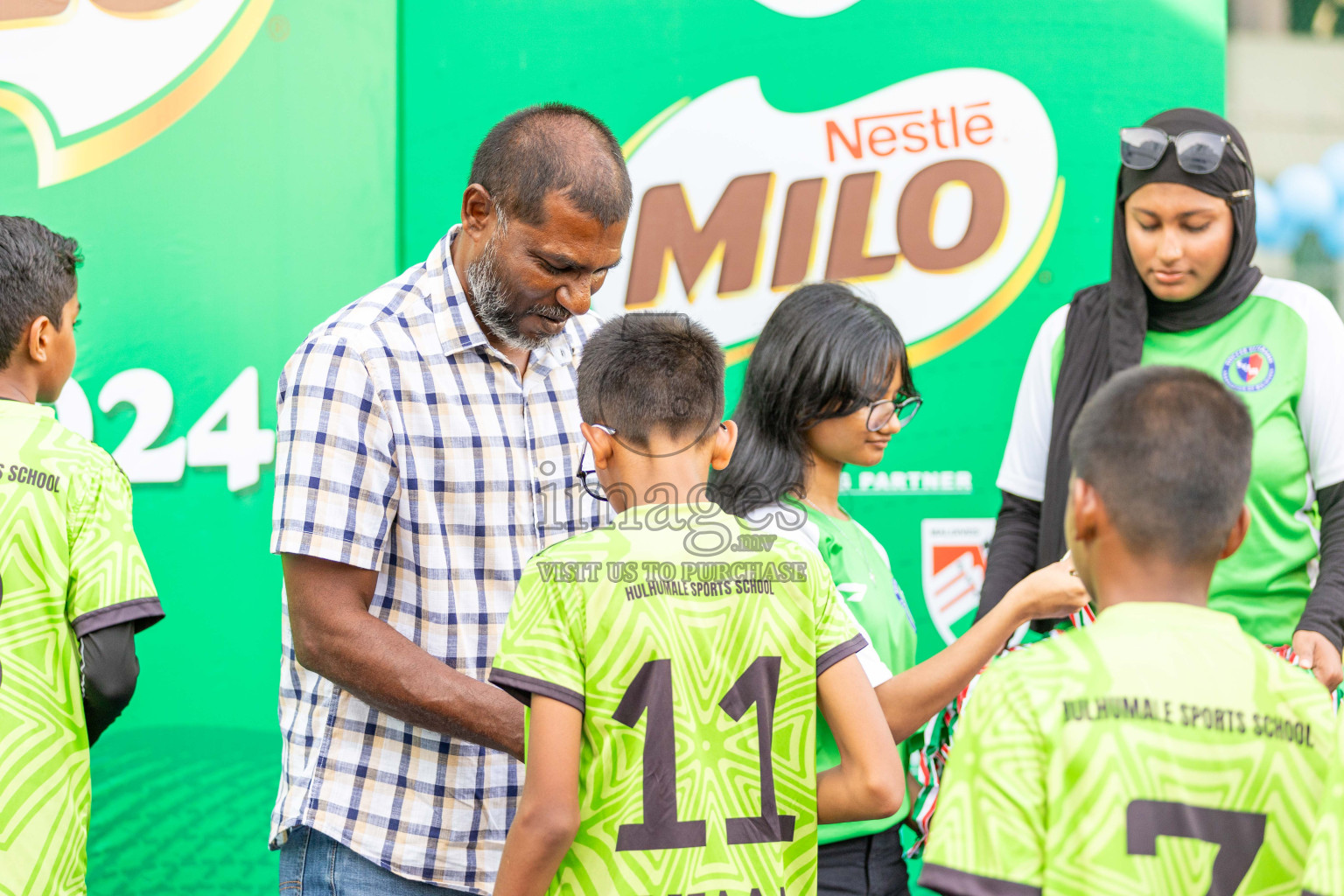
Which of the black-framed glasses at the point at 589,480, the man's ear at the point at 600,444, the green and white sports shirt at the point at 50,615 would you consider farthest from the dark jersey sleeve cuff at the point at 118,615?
the man's ear at the point at 600,444

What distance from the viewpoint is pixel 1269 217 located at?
286 cm

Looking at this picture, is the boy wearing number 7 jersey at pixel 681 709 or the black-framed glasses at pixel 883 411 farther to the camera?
the black-framed glasses at pixel 883 411

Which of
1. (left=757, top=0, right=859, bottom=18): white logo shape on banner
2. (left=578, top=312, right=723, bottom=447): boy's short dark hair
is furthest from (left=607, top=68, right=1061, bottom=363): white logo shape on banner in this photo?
(left=578, top=312, right=723, bottom=447): boy's short dark hair

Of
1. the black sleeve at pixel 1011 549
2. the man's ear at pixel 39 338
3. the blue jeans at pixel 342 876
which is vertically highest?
the man's ear at pixel 39 338

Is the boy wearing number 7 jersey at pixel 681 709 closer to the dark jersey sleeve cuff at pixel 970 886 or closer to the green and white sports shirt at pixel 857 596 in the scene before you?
the green and white sports shirt at pixel 857 596

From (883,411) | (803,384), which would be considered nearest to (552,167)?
(803,384)

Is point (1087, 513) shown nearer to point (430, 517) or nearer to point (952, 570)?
point (430, 517)

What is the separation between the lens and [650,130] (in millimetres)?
3010

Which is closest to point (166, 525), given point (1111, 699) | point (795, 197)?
point (795, 197)

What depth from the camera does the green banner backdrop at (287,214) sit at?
2.93 m

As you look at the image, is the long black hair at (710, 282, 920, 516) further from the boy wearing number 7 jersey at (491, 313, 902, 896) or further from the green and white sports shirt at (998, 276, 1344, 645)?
the green and white sports shirt at (998, 276, 1344, 645)

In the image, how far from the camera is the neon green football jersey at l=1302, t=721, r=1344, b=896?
1067 mm

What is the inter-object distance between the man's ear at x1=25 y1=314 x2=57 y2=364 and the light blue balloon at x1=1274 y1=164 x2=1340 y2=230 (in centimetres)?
271

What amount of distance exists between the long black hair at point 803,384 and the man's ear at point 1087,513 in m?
0.65
